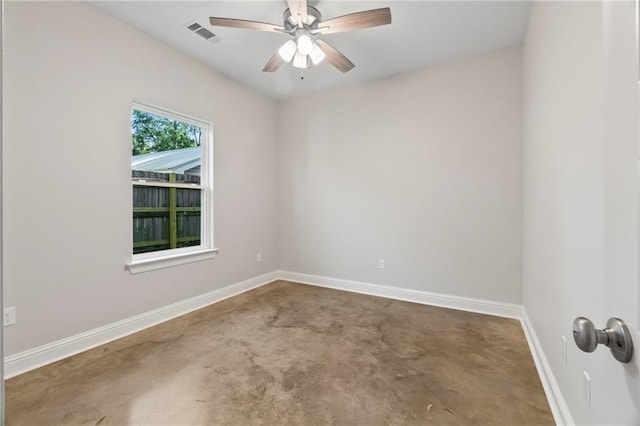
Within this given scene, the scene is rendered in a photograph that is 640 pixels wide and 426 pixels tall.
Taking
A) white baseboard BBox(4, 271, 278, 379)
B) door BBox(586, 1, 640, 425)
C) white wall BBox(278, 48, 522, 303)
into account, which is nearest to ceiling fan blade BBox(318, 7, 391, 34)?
white wall BBox(278, 48, 522, 303)

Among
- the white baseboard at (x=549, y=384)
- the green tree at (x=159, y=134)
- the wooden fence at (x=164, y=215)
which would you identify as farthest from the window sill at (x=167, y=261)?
the white baseboard at (x=549, y=384)

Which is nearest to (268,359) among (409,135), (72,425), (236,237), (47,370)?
(72,425)

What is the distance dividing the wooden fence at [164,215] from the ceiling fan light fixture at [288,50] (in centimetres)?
175

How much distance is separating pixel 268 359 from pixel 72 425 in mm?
1134

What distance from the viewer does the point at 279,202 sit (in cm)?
→ 446

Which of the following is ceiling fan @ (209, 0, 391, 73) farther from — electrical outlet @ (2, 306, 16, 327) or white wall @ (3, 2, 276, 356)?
electrical outlet @ (2, 306, 16, 327)

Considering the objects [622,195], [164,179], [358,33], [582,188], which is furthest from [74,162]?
[582,188]

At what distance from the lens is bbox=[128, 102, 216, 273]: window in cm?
277

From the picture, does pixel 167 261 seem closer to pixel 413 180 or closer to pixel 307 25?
pixel 307 25

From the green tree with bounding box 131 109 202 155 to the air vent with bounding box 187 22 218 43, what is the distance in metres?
0.91

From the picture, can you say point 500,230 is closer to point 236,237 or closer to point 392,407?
point 392,407

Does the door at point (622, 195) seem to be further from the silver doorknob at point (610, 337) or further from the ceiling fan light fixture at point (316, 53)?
the ceiling fan light fixture at point (316, 53)

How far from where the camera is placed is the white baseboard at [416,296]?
2992mm

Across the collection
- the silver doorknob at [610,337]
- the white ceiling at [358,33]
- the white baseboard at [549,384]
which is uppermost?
the white ceiling at [358,33]
